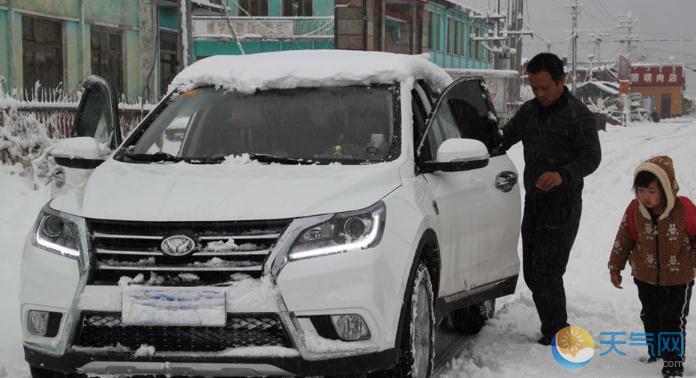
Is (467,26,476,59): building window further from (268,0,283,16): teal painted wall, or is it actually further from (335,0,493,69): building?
(268,0,283,16): teal painted wall

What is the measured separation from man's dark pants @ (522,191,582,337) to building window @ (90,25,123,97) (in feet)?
72.9

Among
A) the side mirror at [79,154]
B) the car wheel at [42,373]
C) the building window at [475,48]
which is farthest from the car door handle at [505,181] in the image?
the building window at [475,48]

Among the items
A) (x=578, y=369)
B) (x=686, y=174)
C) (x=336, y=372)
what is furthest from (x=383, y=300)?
(x=686, y=174)

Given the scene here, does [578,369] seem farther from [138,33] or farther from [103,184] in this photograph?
[138,33]

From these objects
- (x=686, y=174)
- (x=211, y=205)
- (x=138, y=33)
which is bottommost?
(x=686, y=174)

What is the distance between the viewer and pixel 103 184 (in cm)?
477

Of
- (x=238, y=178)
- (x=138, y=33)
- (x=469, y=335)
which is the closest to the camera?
(x=238, y=178)

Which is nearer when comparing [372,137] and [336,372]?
[336,372]

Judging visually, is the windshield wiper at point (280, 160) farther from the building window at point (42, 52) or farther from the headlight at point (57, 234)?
the building window at point (42, 52)

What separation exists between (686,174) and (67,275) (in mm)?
17391

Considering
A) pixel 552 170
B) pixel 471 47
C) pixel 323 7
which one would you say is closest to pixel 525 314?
pixel 552 170

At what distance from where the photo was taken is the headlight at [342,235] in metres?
4.14

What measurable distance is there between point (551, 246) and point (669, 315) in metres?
1.08

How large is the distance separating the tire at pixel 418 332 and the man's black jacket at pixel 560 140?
1.76 m
